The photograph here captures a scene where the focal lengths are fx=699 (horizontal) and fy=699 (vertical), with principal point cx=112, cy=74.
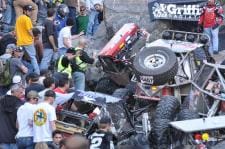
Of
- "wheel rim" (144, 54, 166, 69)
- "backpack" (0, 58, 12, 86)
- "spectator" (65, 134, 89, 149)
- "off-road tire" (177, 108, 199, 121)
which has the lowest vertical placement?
"off-road tire" (177, 108, 199, 121)

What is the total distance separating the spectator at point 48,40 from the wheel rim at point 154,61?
3.45 metres

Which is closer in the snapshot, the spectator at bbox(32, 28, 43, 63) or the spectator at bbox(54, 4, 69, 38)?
the spectator at bbox(32, 28, 43, 63)

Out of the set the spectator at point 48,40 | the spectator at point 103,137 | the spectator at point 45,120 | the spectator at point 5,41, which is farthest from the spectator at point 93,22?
the spectator at point 103,137

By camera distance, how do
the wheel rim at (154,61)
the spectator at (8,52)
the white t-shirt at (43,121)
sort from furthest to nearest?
the spectator at (8,52), the wheel rim at (154,61), the white t-shirt at (43,121)

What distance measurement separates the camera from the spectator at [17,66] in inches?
556

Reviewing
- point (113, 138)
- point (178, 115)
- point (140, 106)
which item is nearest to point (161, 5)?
point (140, 106)

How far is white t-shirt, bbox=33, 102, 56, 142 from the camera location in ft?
33.8

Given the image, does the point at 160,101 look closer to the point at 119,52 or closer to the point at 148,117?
the point at 148,117

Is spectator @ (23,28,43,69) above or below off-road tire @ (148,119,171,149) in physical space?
above

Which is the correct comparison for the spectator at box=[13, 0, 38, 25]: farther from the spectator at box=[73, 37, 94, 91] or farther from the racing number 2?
the racing number 2

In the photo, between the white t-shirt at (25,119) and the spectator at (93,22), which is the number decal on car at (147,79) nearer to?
the white t-shirt at (25,119)

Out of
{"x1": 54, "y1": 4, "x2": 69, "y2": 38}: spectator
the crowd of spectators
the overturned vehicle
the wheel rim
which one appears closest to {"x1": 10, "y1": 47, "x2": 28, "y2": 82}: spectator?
the crowd of spectators

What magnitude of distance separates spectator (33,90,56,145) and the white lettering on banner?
8.50m

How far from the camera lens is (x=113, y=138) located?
33.1 ft
